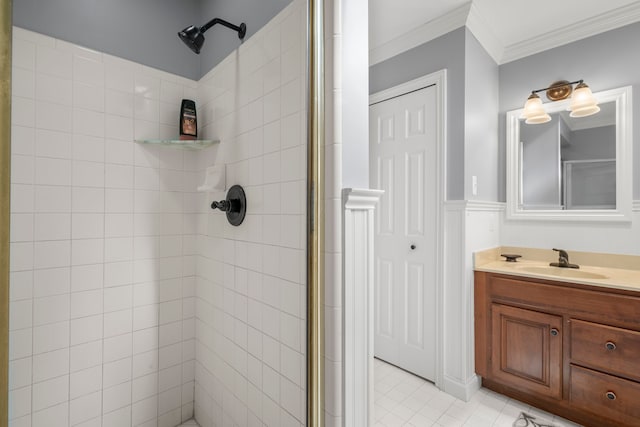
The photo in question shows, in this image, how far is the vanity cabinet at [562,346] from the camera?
1.41 meters

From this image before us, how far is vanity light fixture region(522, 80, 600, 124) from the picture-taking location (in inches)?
73.8

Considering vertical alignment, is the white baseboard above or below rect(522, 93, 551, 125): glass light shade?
below

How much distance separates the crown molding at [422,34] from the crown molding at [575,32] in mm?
665

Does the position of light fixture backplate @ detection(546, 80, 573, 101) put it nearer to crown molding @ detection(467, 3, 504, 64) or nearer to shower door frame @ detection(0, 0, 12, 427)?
crown molding @ detection(467, 3, 504, 64)

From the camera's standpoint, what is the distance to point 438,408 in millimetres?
1698

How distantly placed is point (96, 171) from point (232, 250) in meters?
0.41

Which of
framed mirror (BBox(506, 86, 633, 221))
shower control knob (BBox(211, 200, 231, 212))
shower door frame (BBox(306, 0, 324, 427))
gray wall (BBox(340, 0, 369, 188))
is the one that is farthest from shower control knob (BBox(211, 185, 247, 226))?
framed mirror (BBox(506, 86, 633, 221))

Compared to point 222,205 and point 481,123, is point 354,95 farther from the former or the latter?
point 481,123

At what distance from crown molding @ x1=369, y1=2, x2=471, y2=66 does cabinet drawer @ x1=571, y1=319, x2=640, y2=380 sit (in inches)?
72.5

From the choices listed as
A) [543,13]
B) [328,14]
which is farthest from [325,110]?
[543,13]

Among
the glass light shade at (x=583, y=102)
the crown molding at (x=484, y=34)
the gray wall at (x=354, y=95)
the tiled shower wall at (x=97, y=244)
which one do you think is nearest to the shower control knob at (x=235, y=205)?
the tiled shower wall at (x=97, y=244)

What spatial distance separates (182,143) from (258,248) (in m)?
0.39

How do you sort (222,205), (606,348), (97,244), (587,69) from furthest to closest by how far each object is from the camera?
(587,69) → (606,348) → (222,205) → (97,244)

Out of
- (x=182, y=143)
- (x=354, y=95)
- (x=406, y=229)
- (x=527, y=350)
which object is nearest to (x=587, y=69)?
(x=406, y=229)
